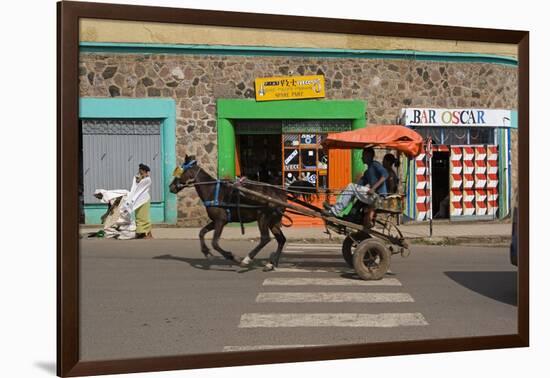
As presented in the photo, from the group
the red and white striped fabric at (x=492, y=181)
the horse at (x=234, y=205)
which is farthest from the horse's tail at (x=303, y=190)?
the red and white striped fabric at (x=492, y=181)

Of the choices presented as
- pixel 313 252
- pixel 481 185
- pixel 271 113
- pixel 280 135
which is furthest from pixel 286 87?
pixel 481 185

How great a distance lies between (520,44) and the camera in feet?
29.5

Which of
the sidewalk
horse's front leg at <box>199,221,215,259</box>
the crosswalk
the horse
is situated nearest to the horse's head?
the horse

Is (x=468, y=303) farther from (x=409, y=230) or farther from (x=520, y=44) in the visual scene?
(x=520, y=44)

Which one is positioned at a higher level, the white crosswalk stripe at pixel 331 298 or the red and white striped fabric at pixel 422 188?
the red and white striped fabric at pixel 422 188

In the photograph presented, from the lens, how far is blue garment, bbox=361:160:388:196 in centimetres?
873

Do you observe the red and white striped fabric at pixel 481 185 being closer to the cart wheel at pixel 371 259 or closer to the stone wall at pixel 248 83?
the stone wall at pixel 248 83

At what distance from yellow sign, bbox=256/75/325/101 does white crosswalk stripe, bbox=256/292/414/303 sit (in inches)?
82.2

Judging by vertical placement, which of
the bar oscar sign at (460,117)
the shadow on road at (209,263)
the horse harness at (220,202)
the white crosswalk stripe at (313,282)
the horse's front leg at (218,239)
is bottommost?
the white crosswalk stripe at (313,282)

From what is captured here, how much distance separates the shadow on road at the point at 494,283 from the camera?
356 inches

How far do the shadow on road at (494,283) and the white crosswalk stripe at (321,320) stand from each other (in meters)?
1.02

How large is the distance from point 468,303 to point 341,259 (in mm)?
1498

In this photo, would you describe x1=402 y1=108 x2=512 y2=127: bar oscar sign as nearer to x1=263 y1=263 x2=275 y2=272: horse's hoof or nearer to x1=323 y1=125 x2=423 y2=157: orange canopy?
x1=323 y1=125 x2=423 y2=157: orange canopy

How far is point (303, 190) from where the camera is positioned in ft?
29.1
